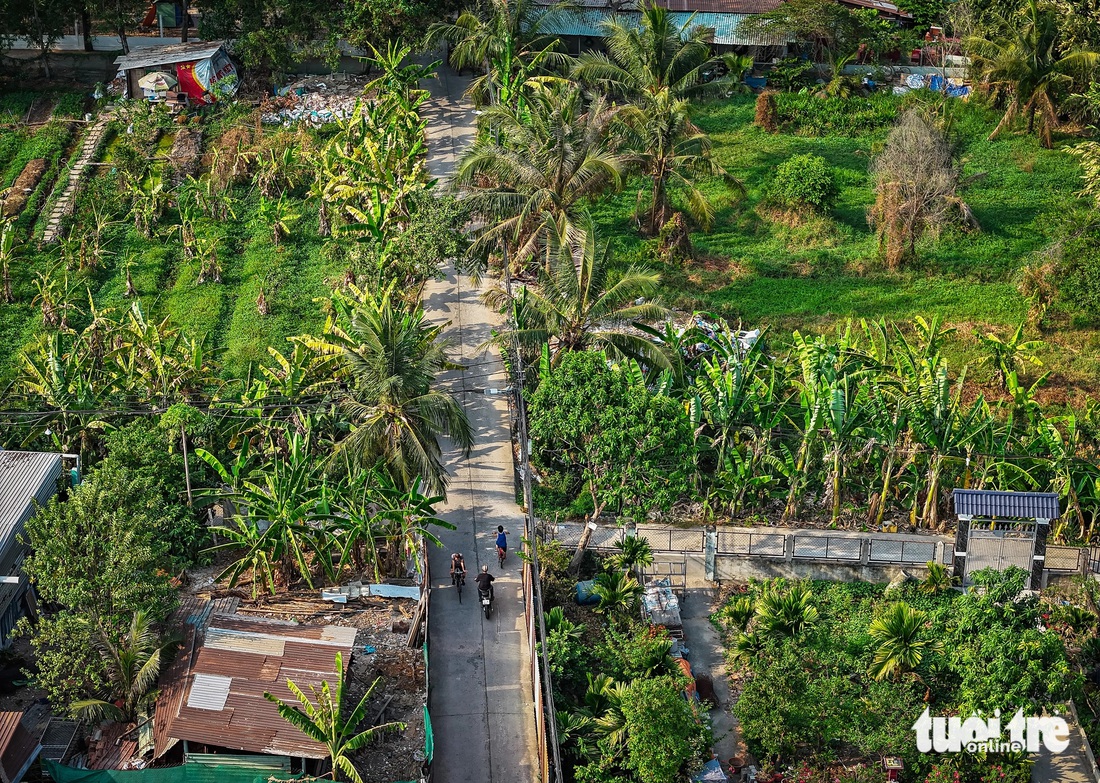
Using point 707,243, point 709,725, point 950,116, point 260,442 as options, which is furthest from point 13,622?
point 950,116

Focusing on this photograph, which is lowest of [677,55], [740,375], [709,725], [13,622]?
[709,725]

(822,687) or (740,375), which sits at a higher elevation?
(740,375)

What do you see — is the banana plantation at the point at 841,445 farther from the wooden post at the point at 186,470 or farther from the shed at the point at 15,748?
the shed at the point at 15,748

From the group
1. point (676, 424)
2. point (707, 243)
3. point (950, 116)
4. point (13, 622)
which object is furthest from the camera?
point (950, 116)

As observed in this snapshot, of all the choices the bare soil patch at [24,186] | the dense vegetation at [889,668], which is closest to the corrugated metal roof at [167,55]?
the bare soil patch at [24,186]

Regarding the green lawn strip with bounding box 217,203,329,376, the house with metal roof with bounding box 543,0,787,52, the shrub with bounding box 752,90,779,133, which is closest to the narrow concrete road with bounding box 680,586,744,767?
the green lawn strip with bounding box 217,203,329,376

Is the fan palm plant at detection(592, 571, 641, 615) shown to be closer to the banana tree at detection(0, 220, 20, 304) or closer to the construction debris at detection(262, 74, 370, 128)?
the banana tree at detection(0, 220, 20, 304)

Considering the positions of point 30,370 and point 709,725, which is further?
point 30,370

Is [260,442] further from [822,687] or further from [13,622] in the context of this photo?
[822,687]

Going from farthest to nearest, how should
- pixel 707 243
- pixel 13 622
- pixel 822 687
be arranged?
→ pixel 707 243, pixel 13 622, pixel 822 687
